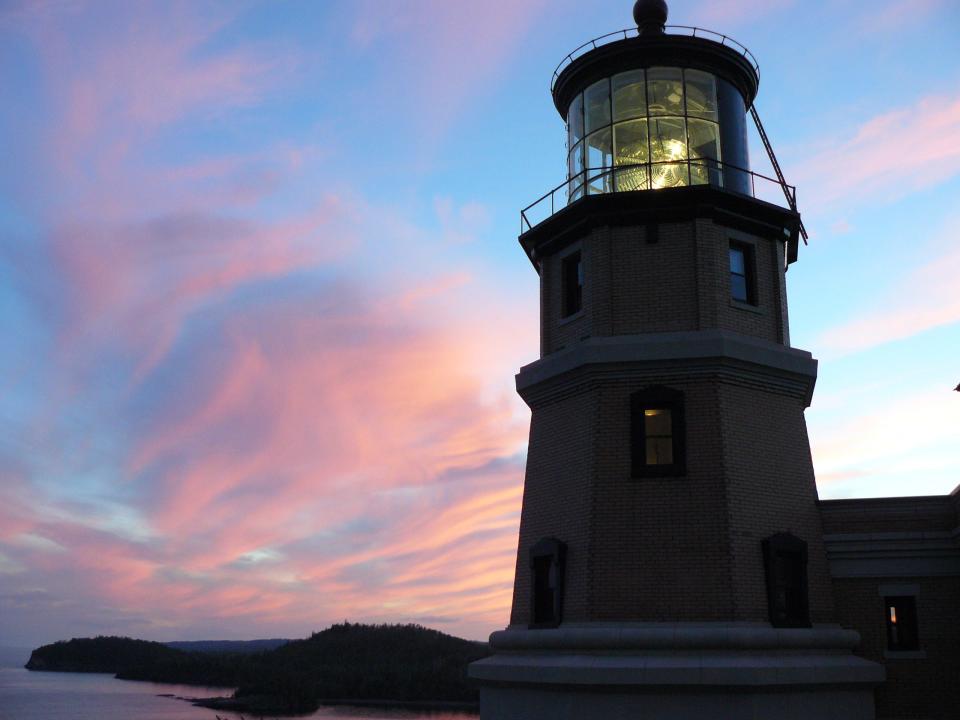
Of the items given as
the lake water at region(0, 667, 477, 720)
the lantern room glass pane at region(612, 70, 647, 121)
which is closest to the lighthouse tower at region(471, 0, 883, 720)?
the lantern room glass pane at region(612, 70, 647, 121)

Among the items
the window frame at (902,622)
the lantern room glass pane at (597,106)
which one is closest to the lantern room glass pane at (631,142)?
the lantern room glass pane at (597,106)

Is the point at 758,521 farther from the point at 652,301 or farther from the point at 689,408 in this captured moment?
the point at 652,301

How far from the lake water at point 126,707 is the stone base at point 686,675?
64576mm

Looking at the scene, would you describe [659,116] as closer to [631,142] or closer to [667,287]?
[631,142]

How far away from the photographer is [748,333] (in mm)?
16531

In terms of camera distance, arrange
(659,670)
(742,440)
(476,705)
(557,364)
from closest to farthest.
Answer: (659,670)
(742,440)
(557,364)
(476,705)

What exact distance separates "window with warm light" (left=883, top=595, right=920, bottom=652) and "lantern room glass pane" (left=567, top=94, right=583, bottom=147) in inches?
410

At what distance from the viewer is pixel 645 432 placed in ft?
51.2

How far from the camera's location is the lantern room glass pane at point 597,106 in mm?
17844

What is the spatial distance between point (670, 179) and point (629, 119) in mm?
1487

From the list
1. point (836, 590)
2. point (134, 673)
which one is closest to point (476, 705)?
point (836, 590)

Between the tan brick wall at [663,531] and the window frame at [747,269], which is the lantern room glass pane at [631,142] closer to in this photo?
the window frame at [747,269]

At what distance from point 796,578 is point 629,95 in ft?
31.4

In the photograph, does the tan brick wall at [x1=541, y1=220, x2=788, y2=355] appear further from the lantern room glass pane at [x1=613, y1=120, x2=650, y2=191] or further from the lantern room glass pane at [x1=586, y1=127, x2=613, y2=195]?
the lantern room glass pane at [x1=586, y1=127, x2=613, y2=195]
